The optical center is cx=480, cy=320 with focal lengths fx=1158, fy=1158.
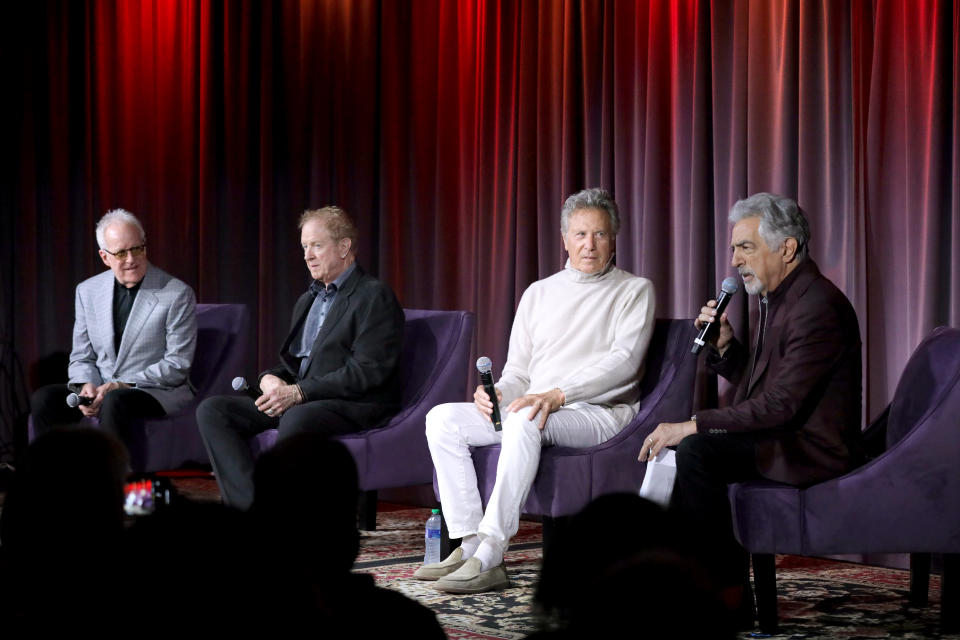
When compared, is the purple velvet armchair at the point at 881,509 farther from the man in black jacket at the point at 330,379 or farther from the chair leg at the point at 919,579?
the man in black jacket at the point at 330,379

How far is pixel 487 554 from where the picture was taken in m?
3.44

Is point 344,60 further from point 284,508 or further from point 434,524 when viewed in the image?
point 284,508

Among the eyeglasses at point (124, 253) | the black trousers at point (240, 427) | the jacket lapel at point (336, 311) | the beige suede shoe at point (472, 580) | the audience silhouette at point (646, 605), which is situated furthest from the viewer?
the eyeglasses at point (124, 253)

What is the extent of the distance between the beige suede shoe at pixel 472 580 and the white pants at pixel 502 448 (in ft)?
0.28

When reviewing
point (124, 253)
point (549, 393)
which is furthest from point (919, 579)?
point (124, 253)

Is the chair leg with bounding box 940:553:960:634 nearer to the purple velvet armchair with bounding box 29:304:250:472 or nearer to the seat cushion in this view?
the seat cushion

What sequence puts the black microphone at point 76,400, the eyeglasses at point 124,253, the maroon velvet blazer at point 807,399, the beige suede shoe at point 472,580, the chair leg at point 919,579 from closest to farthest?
1. the maroon velvet blazer at point 807,399
2. the chair leg at point 919,579
3. the beige suede shoe at point 472,580
4. the black microphone at point 76,400
5. the eyeglasses at point 124,253

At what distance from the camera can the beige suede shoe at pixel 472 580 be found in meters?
3.38

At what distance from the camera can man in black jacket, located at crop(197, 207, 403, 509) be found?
13.2 ft

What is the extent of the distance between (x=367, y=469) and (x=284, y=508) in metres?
2.75

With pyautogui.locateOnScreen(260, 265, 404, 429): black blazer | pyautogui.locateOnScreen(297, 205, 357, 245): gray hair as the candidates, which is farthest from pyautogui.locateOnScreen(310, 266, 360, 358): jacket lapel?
pyautogui.locateOnScreen(297, 205, 357, 245): gray hair

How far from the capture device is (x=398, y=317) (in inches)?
163

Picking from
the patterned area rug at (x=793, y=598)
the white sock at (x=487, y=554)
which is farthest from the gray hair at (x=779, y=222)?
the white sock at (x=487, y=554)

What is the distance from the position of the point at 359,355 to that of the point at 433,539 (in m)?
0.69
